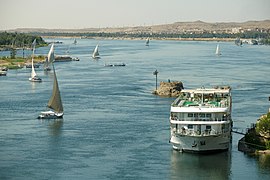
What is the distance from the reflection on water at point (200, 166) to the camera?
16820mm

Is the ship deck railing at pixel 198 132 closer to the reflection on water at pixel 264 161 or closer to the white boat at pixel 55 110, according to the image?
the reflection on water at pixel 264 161

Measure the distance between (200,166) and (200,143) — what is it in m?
1.08

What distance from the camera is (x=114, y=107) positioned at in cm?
2780

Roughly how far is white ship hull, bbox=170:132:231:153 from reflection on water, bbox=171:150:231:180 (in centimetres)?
17

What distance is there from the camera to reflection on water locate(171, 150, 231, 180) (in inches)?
662

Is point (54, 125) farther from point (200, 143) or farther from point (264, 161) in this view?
point (264, 161)

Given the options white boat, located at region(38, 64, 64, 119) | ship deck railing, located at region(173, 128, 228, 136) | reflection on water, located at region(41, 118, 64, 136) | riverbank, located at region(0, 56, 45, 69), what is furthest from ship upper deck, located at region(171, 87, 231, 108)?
riverbank, located at region(0, 56, 45, 69)

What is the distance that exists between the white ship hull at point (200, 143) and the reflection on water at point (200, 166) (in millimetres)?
166

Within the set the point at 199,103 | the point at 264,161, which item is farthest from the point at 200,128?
the point at 264,161

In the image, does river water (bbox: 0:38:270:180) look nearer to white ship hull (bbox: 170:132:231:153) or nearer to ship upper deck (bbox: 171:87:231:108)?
white ship hull (bbox: 170:132:231:153)

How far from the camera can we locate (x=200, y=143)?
731 inches

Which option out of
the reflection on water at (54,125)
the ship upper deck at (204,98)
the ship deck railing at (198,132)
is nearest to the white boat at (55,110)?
the reflection on water at (54,125)

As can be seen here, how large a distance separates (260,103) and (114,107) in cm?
616

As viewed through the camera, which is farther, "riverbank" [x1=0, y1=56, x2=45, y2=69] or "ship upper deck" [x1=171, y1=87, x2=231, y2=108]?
"riverbank" [x1=0, y1=56, x2=45, y2=69]
